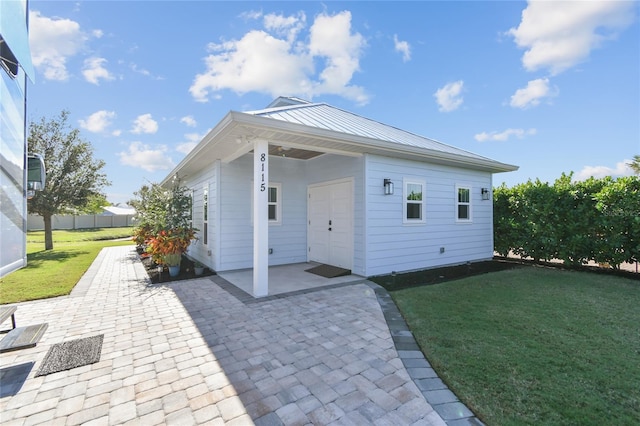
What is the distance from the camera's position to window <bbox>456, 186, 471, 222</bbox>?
823 cm

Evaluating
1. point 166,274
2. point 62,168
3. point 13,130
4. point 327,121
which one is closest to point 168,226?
point 166,274

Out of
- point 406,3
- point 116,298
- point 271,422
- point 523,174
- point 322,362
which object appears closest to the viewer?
point 271,422

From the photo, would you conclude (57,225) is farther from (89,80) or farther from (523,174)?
(523,174)

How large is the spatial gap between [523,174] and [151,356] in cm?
1035

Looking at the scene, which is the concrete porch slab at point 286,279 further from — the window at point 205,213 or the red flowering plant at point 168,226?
the window at point 205,213

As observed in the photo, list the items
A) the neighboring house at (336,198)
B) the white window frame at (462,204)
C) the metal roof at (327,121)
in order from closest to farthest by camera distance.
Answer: the metal roof at (327,121) < the neighboring house at (336,198) < the white window frame at (462,204)

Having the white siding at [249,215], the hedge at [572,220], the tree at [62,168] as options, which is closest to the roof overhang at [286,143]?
the white siding at [249,215]

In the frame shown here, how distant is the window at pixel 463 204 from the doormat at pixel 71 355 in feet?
27.6

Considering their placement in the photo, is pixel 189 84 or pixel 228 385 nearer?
pixel 228 385

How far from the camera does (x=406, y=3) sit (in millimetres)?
7203

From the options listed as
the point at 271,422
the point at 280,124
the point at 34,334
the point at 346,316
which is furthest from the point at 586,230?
the point at 34,334

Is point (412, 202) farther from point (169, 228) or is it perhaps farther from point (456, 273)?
point (169, 228)

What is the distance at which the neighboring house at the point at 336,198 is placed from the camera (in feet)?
18.0

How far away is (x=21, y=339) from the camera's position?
109 inches
